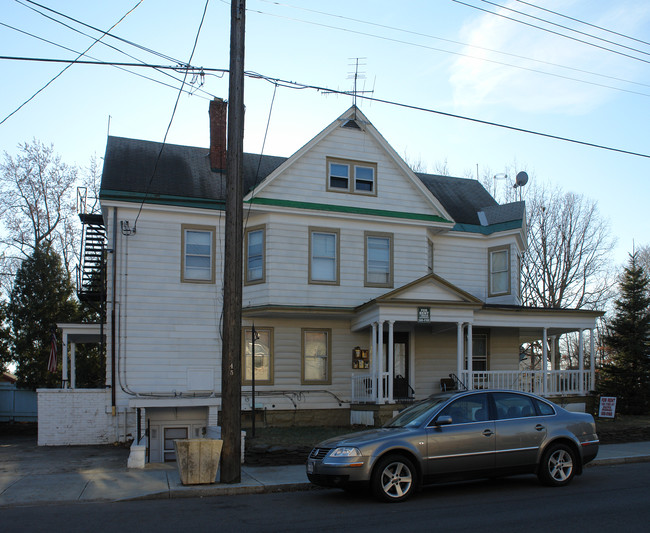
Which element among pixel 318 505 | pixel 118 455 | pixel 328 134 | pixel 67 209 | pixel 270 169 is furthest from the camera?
pixel 67 209

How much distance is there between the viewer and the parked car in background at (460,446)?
9.45 meters

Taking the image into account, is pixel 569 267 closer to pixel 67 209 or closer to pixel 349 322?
pixel 349 322

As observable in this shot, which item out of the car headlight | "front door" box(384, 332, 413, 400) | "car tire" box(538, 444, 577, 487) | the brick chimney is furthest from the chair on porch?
the car headlight

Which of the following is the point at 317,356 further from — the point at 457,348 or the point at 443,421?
the point at 443,421

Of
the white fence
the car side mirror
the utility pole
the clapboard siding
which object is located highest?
the clapboard siding

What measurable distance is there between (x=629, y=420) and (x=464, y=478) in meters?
13.5

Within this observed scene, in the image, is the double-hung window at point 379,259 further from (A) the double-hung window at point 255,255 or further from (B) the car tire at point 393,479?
(B) the car tire at point 393,479

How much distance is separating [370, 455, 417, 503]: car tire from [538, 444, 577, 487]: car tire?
2.25 metres

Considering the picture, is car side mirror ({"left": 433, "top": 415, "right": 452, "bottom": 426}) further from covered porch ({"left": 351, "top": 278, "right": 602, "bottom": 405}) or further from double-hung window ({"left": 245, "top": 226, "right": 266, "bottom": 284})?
double-hung window ({"left": 245, "top": 226, "right": 266, "bottom": 284})

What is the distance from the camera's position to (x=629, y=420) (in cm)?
2105

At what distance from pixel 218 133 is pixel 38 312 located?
43.8 ft

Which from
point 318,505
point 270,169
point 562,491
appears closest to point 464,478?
point 562,491

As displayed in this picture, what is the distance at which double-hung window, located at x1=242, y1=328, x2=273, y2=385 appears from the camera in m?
20.4

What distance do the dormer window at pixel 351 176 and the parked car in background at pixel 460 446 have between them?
37.5 feet
